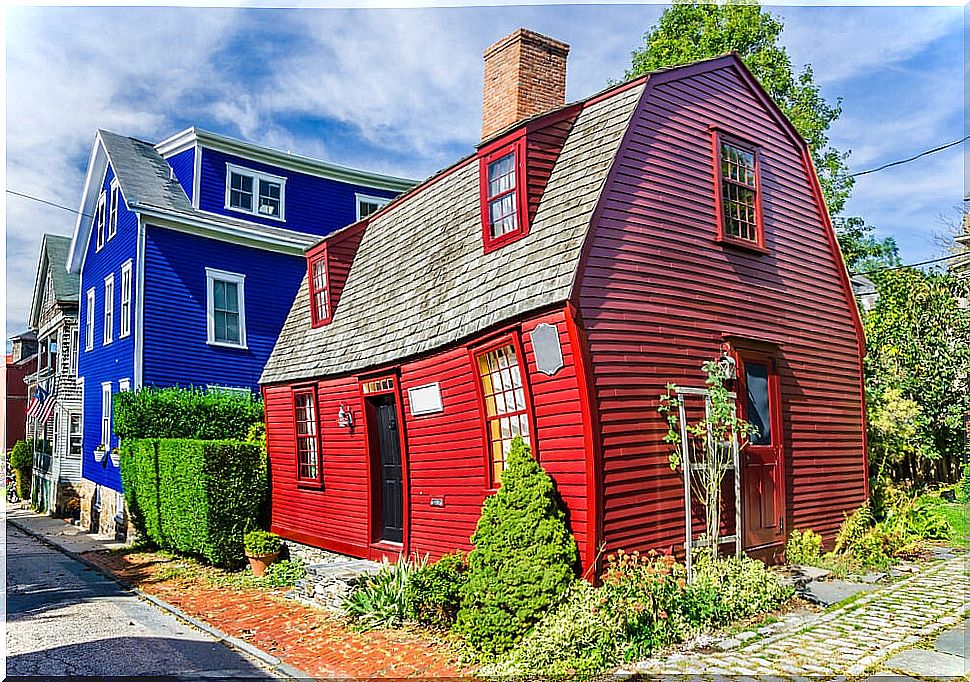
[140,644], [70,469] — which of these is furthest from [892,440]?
[70,469]

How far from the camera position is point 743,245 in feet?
36.1

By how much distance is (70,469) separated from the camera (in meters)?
25.4

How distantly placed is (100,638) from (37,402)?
28244mm

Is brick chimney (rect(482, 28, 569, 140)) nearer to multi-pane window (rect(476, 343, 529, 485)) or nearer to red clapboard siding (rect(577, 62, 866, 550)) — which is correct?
red clapboard siding (rect(577, 62, 866, 550))

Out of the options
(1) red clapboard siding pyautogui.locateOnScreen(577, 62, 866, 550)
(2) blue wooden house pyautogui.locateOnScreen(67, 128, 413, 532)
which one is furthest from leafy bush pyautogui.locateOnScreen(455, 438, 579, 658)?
(2) blue wooden house pyautogui.locateOnScreen(67, 128, 413, 532)

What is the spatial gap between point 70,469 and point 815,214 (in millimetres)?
23714

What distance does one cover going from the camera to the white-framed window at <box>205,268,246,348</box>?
69.3ft

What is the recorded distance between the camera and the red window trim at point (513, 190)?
10148mm

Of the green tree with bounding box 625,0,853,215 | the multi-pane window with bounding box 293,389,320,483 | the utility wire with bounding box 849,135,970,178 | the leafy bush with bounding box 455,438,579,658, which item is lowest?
the leafy bush with bounding box 455,438,579,658

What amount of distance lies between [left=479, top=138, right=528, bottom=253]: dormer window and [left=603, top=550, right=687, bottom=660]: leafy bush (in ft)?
14.4

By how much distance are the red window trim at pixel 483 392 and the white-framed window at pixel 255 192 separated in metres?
14.5

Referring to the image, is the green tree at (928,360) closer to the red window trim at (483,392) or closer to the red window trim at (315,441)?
the red window trim at (483,392)

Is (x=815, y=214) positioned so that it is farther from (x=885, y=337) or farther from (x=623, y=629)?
(x=885, y=337)

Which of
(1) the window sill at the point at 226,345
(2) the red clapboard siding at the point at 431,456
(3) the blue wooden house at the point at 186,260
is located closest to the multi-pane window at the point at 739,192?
(2) the red clapboard siding at the point at 431,456
